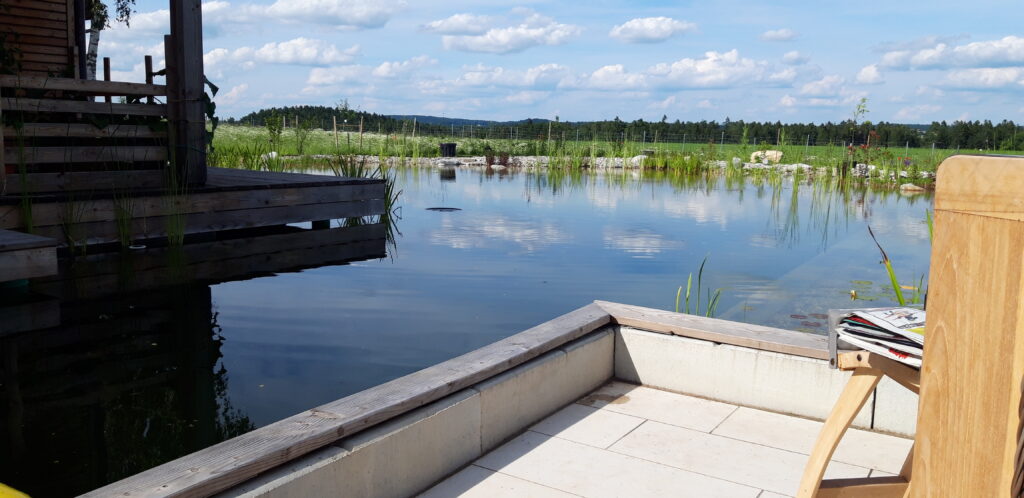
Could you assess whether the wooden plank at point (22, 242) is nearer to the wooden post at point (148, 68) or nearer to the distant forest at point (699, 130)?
the wooden post at point (148, 68)

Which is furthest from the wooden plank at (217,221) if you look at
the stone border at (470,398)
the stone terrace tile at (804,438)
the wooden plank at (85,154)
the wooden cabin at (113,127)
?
the stone terrace tile at (804,438)

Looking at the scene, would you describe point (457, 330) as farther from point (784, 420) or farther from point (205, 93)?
point (205, 93)

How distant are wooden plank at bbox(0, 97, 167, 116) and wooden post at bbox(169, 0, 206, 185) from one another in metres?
0.24

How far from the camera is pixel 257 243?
755 cm

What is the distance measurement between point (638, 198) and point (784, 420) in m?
10.7

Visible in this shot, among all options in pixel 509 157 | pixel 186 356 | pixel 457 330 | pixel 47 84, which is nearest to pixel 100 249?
pixel 47 84

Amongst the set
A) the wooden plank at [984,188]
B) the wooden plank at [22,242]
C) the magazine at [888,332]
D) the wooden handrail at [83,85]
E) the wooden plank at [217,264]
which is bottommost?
the wooden plank at [217,264]

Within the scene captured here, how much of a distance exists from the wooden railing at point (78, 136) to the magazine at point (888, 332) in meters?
6.18

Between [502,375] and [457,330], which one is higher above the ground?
[502,375]

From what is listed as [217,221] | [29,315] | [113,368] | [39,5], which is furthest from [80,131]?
[39,5]

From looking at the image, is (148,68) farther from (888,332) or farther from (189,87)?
(888,332)

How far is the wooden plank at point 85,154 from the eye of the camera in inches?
253

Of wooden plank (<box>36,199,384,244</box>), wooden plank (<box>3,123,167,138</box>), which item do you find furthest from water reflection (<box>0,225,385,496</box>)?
wooden plank (<box>3,123,167,138</box>)

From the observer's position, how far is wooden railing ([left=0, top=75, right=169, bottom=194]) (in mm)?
6402
